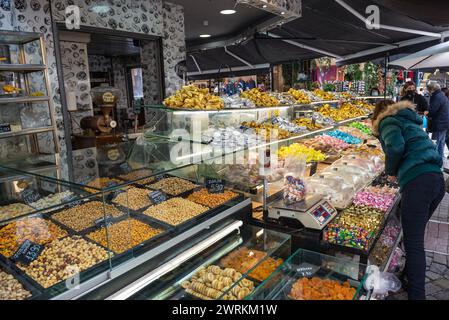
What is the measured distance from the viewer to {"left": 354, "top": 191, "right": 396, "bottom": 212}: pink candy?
10.2 ft

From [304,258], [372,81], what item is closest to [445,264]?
[304,258]

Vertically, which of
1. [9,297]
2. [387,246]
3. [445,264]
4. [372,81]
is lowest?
[445,264]

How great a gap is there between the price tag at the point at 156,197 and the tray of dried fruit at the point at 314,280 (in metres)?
1.09

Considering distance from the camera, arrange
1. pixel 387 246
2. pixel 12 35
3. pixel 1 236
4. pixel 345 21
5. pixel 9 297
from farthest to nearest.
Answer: pixel 345 21
pixel 12 35
pixel 387 246
pixel 1 236
pixel 9 297

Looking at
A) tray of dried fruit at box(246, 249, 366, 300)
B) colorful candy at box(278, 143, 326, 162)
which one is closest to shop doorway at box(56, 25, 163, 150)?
colorful candy at box(278, 143, 326, 162)

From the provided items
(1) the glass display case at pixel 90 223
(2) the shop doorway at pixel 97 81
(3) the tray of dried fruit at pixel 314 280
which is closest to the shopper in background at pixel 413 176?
(3) the tray of dried fruit at pixel 314 280

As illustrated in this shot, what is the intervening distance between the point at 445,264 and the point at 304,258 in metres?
2.23

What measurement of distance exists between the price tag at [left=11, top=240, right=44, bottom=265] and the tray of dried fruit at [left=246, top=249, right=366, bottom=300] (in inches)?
51.1

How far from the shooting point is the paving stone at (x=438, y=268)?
3385 mm

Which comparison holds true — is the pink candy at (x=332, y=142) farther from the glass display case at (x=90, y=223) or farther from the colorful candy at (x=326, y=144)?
the glass display case at (x=90, y=223)

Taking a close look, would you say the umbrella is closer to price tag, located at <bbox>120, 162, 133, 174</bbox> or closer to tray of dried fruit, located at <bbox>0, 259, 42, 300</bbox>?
price tag, located at <bbox>120, 162, 133, 174</bbox>

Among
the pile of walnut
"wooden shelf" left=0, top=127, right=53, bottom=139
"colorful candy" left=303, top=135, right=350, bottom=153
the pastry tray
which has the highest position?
"wooden shelf" left=0, top=127, right=53, bottom=139
